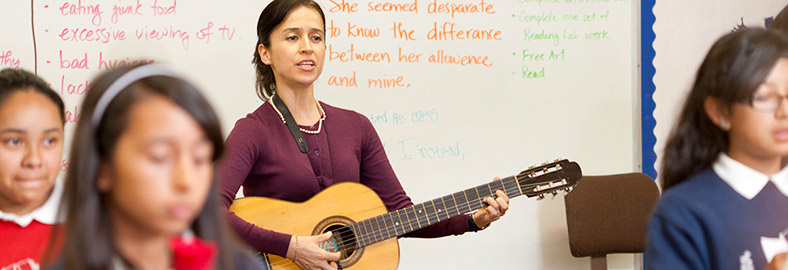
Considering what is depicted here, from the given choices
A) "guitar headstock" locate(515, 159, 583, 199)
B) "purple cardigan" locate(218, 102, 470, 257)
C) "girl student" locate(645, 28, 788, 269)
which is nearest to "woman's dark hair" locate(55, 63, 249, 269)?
"girl student" locate(645, 28, 788, 269)

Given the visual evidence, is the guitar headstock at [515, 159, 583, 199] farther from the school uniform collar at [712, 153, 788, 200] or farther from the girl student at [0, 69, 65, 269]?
the girl student at [0, 69, 65, 269]

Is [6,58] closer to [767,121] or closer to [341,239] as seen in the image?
[341,239]

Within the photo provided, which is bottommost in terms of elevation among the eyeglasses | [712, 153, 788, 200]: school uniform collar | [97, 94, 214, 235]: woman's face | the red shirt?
the red shirt

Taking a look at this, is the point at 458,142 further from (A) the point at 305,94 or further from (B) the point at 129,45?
(B) the point at 129,45

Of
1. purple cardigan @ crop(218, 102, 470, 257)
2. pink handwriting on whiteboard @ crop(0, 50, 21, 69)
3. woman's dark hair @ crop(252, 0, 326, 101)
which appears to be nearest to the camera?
purple cardigan @ crop(218, 102, 470, 257)

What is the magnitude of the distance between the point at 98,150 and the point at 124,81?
83mm

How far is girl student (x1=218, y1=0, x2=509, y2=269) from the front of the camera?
219 centimetres

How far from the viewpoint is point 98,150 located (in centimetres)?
92

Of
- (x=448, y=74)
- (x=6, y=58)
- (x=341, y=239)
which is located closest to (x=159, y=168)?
(x=341, y=239)

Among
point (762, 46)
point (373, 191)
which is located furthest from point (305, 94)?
point (762, 46)

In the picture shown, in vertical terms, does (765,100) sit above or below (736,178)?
above

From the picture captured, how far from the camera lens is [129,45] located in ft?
9.41

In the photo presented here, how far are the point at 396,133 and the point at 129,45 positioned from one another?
1009mm

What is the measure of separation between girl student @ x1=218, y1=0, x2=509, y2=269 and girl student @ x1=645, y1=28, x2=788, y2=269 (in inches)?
40.5
